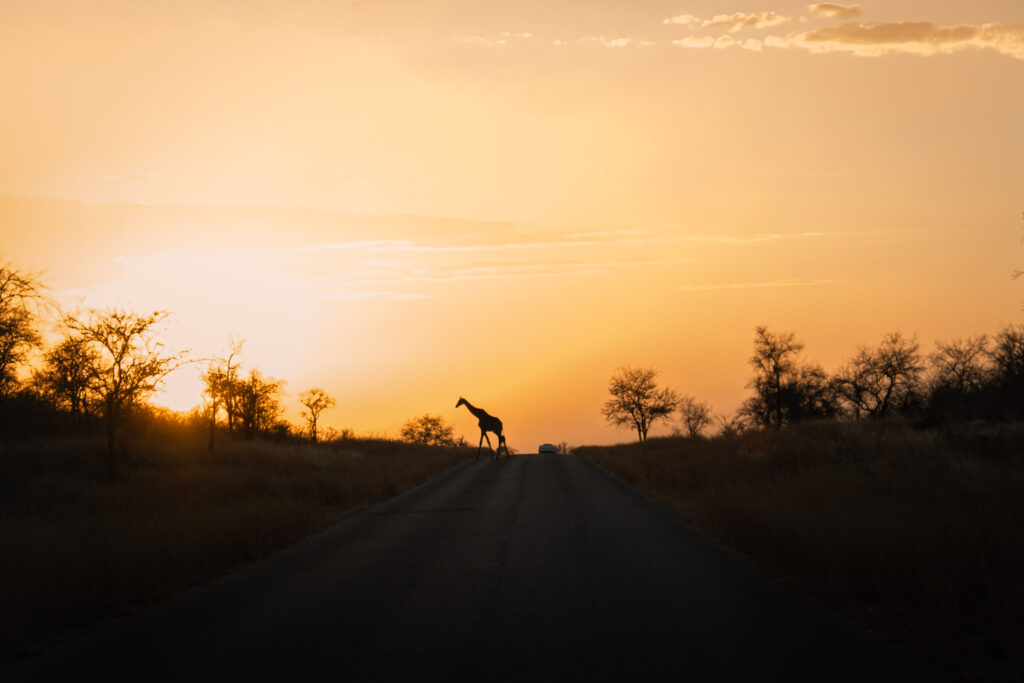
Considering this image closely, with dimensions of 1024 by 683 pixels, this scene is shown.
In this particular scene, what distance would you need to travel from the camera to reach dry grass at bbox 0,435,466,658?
35.5ft

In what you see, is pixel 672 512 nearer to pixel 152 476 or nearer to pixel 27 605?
Result: pixel 27 605

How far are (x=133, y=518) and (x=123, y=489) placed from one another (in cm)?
998

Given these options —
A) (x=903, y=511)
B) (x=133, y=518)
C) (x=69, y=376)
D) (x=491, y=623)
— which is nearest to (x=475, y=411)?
(x=69, y=376)

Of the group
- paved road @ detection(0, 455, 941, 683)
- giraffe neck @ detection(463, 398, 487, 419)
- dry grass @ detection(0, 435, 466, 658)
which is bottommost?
paved road @ detection(0, 455, 941, 683)

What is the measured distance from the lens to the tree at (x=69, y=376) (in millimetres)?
35625

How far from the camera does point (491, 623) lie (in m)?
8.52

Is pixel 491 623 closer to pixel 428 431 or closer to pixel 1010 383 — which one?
pixel 1010 383

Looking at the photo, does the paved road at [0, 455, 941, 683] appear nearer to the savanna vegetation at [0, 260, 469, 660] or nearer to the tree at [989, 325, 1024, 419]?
the savanna vegetation at [0, 260, 469, 660]

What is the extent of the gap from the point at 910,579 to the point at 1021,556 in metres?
1.34

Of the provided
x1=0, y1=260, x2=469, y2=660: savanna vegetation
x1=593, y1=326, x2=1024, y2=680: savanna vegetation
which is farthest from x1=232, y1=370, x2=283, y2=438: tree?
x1=593, y1=326, x2=1024, y2=680: savanna vegetation

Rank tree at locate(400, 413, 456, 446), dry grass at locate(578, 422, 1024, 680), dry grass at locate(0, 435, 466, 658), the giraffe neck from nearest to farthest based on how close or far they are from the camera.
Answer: dry grass at locate(578, 422, 1024, 680)
dry grass at locate(0, 435, 466, 658)
the giraffe neck
tree at locate(400, 413, 456, 446)

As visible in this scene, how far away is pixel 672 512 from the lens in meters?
20.3

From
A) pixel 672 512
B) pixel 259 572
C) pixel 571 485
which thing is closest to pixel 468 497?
pixel 571 485

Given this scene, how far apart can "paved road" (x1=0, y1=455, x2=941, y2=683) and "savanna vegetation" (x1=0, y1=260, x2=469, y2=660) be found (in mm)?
1090
